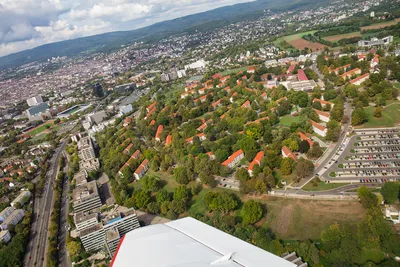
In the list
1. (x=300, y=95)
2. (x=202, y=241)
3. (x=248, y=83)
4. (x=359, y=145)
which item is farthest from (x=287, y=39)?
(x=202, y=241)

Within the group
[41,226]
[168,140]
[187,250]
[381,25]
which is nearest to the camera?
[187,250]

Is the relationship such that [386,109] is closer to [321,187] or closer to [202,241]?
[321,187]

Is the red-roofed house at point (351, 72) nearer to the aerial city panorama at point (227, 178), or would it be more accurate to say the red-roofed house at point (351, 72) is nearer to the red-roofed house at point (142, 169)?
the aerial city panorama at point (227, 178)

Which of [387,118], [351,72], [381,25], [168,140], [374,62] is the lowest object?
[387,118]

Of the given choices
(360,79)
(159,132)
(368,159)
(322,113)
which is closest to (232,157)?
(368,159)

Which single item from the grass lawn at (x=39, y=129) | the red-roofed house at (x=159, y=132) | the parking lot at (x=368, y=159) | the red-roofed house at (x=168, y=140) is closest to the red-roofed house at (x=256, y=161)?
the parking lot at (x=368, y=159)

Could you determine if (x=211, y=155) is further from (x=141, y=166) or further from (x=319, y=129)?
(x=319, y=129)

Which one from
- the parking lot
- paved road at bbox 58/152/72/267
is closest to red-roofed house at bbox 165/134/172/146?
paved road at bbox 58/152/72/267

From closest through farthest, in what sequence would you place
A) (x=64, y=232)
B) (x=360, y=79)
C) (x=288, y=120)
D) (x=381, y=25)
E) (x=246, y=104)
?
(x=64, y=232) → (x=288, y=120) → (x=360, y=79) → (x=246, y=104) → (x=381, y=25)
